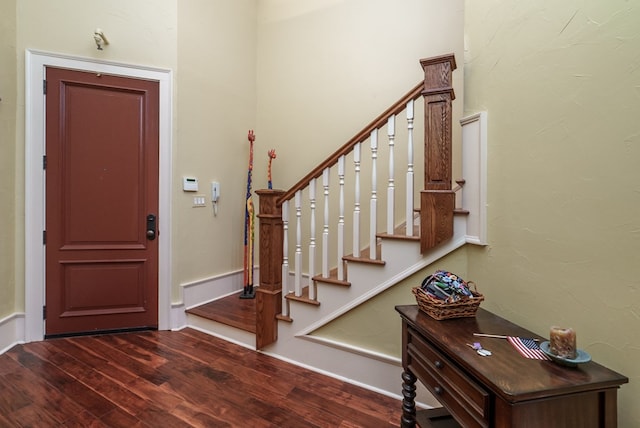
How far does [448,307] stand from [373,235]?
75cm

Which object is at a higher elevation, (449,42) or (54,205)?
(449,42)

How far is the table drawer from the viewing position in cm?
100

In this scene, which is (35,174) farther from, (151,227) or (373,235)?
(373,235)

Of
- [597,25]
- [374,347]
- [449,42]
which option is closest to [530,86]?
[597,25]

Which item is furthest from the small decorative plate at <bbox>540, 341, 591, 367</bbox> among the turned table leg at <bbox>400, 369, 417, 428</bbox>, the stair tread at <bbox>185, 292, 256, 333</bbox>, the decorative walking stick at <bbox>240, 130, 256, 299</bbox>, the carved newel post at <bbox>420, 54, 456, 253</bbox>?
the decorative walking stick at <bbox>240, 130, 256, 299</bbox>

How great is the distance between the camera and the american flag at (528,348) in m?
1.07

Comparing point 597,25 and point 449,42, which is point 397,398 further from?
point 449,42

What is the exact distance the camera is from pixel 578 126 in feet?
3.83

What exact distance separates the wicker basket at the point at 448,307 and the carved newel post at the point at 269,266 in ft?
4.12

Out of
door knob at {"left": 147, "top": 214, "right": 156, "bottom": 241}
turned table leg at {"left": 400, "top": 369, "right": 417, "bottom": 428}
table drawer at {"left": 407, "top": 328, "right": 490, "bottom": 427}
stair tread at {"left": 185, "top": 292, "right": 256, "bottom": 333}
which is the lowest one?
stair tread at {"left": 185, "top": 292, "right": 256, "bottom": 333}

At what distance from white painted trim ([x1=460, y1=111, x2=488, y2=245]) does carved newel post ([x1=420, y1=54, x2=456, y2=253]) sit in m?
0.09

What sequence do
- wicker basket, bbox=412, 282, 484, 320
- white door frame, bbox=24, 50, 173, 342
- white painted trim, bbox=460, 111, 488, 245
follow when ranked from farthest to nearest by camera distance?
white door frame, bbox=24, 50, 173, 342
white painted trim, bbox=460, 111, 488, 245
wicker basket, bbox=412, 282, 484, 320

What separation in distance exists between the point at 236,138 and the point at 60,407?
8.78ft

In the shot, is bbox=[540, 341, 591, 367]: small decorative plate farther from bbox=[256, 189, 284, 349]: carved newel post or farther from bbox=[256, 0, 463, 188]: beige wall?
bbox=[256, 0, 463, 188]: beige wall
